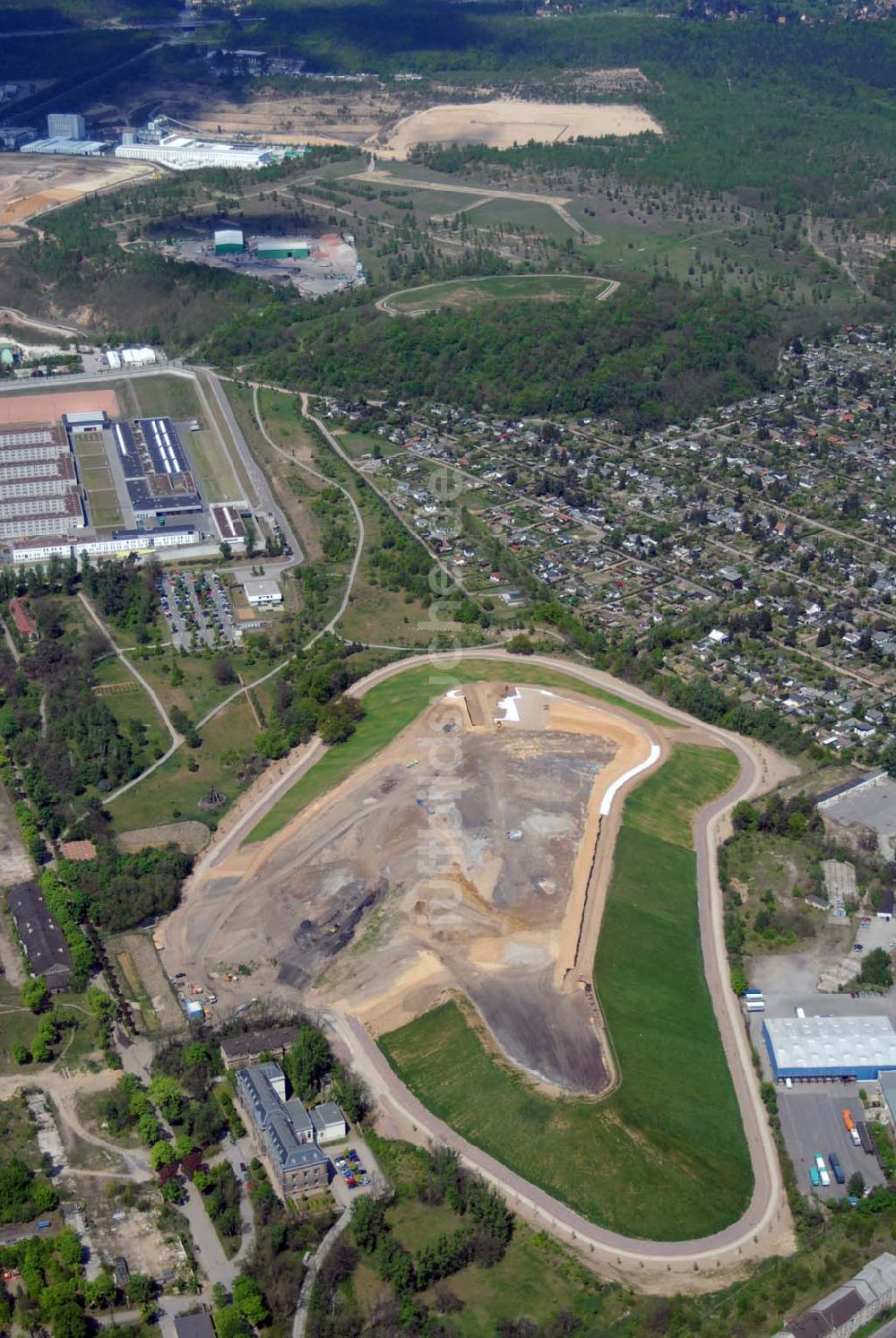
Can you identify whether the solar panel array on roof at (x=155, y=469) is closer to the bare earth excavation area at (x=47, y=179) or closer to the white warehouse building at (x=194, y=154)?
the bare earth excavation area at (x=47, y=179)

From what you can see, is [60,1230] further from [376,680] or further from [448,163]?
[448,163]

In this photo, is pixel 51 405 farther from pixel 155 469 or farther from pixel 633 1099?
pixel 633 1099

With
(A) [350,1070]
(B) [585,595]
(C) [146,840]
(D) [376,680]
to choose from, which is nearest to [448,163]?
(B) [585,595]

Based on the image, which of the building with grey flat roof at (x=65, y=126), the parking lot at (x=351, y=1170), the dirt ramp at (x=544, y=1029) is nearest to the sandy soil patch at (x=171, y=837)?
the dirt ramp at (x=544, y=1029)

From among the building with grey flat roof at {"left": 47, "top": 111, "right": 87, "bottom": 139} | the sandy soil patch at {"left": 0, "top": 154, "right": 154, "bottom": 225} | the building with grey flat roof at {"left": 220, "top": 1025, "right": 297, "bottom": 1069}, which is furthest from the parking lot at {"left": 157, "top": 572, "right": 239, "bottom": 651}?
the building with grey flat roof at {"left": 47, "top": 111, "right": 87, "bottom": 139}

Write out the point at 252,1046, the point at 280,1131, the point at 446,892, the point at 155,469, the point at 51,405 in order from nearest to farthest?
the point at 280,1131
the point at 252,1046
the point at 446,892
the point at 155,469
the point at 51,405

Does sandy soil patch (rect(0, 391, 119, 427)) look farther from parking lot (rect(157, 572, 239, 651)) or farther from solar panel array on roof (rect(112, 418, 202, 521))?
parking lot (rect(157, 572, 239, 651))

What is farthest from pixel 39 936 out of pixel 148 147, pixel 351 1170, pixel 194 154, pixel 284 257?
pixel 148 147
